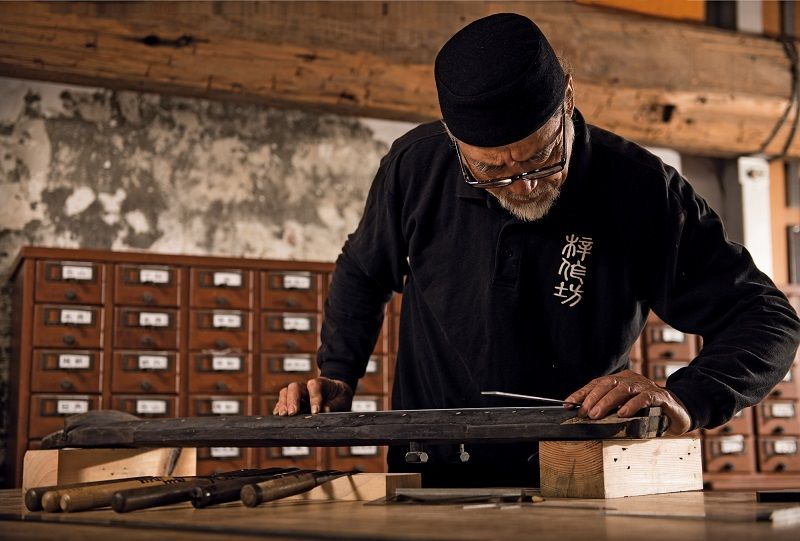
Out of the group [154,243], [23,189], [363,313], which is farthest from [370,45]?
[363,313]

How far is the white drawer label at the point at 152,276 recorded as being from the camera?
5.14 m

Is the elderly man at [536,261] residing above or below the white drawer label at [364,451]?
above

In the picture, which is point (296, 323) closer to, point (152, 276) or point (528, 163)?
point (152, 276)

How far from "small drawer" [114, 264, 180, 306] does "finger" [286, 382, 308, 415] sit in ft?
10.1

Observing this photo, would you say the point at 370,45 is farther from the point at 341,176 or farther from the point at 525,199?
the point at 525,199

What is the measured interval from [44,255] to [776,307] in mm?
3664

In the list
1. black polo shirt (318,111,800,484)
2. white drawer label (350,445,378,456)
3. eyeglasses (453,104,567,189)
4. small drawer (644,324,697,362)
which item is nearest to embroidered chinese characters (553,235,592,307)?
black polo shirt (318,111,800,484)

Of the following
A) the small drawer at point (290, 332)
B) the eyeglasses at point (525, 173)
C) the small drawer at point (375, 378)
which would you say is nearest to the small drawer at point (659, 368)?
the small drawer at point (375, 378)

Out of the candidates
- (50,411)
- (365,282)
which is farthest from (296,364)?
(365,282)

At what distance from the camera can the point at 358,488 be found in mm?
1729

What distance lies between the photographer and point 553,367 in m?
2.26

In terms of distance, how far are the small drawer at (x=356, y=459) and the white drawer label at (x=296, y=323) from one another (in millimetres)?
624

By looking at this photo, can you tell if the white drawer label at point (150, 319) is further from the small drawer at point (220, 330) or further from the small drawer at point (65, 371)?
the small drawer at point (65, 371)

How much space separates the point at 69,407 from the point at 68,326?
0.37 metres
